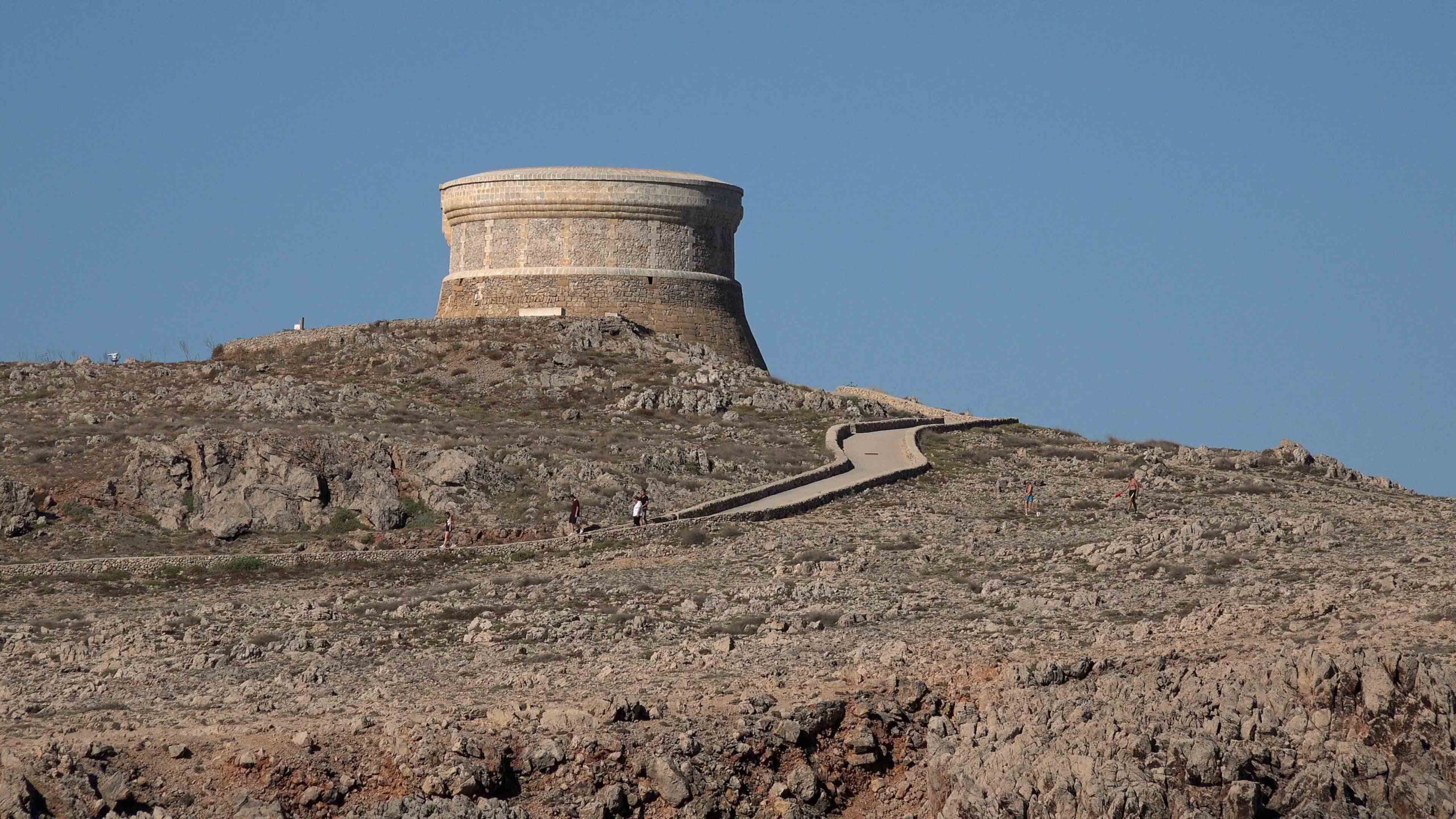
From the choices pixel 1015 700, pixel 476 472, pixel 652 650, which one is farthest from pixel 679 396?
pixel 1015 700

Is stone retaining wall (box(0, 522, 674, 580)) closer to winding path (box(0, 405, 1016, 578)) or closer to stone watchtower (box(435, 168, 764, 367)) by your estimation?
winding path (box(0, 405, 1016, 578))

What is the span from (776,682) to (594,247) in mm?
26587

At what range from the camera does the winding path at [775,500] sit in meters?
23.3

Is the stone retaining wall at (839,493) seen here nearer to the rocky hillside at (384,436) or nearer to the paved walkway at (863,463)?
the paved walkway at (863,463)

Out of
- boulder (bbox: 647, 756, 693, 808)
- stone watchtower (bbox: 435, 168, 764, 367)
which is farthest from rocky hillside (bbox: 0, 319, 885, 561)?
boulder (bbox: 647, 756, 693, 808)

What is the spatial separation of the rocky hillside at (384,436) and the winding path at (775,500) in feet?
2.23

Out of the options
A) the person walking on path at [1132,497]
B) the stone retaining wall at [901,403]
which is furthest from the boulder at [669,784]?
the stone retaining wall at [901,403]

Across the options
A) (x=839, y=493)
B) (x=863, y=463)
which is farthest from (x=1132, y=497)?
(x=863, y=463)

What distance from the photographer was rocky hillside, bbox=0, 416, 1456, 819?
11375 mm

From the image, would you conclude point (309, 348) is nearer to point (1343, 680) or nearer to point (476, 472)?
point (476, 472)

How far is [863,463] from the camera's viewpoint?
3028cm

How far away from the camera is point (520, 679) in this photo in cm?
1451

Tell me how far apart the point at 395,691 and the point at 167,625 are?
5.13 m

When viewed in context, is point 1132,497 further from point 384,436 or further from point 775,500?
point 384,436
